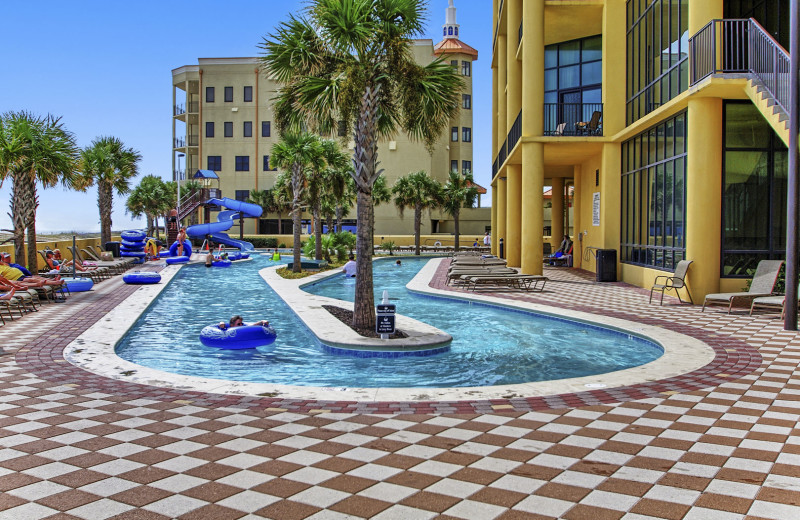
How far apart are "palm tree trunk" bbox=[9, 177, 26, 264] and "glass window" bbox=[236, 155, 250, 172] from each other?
43.1 m

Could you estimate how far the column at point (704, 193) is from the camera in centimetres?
1496

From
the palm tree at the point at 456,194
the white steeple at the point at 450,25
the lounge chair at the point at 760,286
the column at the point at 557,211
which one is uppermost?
the white steeple at the point at 450,25

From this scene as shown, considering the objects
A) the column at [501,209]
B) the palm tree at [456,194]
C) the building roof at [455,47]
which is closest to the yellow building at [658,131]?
the column at [501,209]

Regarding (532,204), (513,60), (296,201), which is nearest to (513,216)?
(532,204)

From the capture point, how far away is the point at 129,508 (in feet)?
13.5

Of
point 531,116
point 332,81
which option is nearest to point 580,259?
point 531,116

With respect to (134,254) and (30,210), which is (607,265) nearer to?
(30,210)

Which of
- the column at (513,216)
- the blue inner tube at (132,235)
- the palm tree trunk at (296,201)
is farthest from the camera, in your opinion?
the blue inner tube at (132,235)

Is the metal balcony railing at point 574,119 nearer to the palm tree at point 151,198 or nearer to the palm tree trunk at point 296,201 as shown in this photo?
the palm tree trunk at point 296,201

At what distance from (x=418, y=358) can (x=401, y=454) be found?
5.11 metres

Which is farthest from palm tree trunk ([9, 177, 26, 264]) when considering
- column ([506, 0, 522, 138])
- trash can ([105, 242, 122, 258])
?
column ([506, 0, 522, 138])

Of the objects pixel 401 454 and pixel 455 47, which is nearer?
pixel 401 454

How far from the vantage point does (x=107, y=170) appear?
3762 cm

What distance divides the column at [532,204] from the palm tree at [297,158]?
8960 mm
